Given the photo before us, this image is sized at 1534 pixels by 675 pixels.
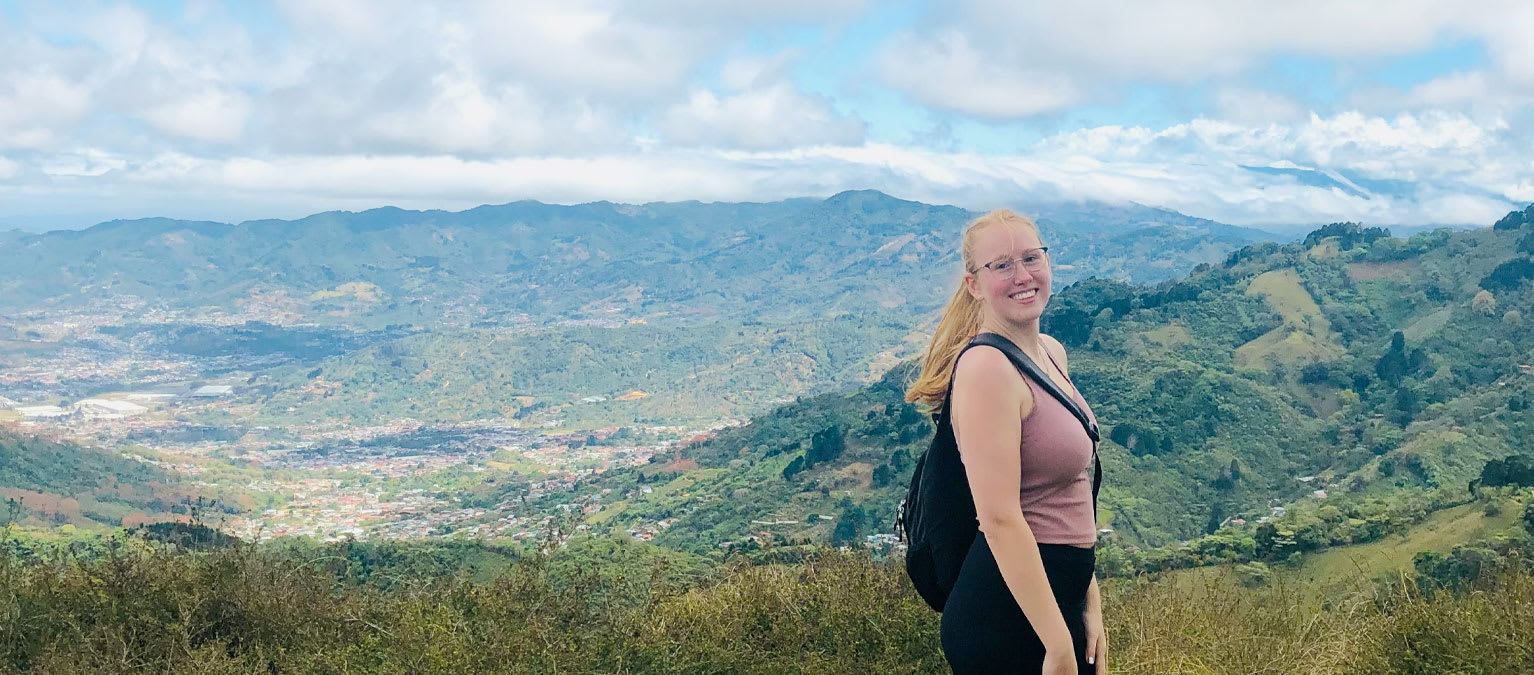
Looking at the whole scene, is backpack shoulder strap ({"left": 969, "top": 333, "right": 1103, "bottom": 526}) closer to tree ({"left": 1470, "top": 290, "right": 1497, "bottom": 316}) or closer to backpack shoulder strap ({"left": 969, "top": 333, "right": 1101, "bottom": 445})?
backpack shoulder strap ({"left": 969, "top": 333, "right": 1101, "bottom": 445})

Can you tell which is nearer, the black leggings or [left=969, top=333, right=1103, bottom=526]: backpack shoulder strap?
[left=969, top=333, right=1103, bottom=526]: backpack shoulder strap

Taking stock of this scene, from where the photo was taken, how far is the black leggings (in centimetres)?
276

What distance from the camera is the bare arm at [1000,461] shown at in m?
2.54

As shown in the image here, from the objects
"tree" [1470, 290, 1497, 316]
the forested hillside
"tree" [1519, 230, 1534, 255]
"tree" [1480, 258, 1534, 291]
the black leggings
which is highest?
the black leggings

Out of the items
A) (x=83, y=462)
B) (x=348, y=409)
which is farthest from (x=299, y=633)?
(x=348, y=409)

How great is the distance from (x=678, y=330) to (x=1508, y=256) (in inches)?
5568

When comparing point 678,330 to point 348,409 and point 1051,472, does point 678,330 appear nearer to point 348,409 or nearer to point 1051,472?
point 348,409

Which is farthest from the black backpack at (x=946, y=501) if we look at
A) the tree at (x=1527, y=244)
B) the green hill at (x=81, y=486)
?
the tree at (x=1527, y=244)

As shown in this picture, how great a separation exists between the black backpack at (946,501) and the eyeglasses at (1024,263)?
0.21m

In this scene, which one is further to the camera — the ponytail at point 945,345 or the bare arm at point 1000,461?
the ponytail at point 945,345

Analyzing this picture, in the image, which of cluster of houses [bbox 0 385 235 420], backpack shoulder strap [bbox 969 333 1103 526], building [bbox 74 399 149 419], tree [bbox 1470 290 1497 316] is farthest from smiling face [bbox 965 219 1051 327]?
building [bbox 74 399 149 419]

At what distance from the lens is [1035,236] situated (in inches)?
114

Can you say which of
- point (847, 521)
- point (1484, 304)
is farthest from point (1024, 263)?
point (1484, 304)

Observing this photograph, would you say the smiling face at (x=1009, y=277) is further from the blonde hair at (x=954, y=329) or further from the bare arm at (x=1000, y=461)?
the bare arm at (x=1000, y=461)
